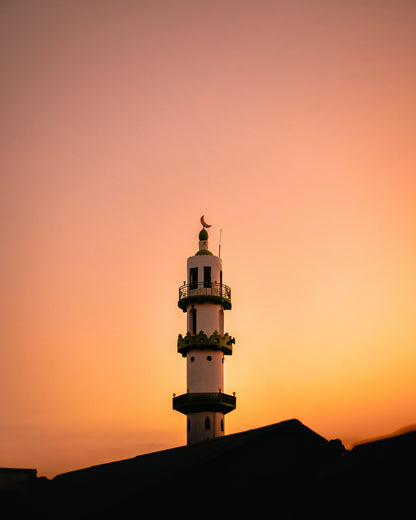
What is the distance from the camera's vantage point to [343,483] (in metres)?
32.8

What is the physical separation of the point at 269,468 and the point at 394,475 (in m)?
9.68

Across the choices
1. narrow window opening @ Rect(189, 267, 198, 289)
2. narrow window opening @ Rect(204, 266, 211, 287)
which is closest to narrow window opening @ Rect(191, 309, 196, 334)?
narrow window opening @ Rect(189, 267, 198, 289)

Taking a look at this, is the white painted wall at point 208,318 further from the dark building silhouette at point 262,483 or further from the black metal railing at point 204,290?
the dark building silhouette at point 262,483

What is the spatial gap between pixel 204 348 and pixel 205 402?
6.19 m

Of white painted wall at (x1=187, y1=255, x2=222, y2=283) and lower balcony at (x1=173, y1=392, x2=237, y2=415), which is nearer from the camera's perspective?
lower balcony at (x1=173, y1=392, x2=237, y2=415)

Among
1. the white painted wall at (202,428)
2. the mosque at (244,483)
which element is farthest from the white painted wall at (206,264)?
the mosque at (244,483)

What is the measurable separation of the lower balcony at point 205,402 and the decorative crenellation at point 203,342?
5241 millimetres

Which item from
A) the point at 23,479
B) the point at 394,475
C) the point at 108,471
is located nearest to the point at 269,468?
the point at 394,475

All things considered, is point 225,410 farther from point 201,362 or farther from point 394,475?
point 394,475

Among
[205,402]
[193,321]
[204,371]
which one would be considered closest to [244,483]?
[205,402]

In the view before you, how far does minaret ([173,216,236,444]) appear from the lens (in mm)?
79188

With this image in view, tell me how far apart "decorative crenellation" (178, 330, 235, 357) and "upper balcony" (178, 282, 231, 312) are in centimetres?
385

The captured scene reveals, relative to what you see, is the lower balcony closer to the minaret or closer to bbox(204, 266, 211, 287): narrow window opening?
the minaret

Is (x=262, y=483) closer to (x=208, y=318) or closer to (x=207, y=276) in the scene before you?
(x=208, y=318)
